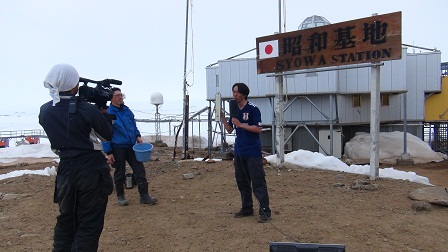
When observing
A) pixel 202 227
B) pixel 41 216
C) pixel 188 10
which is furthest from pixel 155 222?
pixel 188 10

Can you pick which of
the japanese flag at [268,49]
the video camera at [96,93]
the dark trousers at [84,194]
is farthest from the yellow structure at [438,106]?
the dark trousers at [84,194]

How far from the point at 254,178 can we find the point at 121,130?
86.9 inches

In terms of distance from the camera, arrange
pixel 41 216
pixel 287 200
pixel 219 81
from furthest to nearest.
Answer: pixel 219 81 < pixel 287 200 < pixel 41 216

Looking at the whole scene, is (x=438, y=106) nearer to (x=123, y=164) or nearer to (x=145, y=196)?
(x=145, y=196)

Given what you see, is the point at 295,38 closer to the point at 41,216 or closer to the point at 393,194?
the point at 393,194

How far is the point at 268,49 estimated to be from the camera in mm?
9000

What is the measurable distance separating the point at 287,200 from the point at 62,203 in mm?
3791

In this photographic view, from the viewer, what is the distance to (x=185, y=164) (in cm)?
962

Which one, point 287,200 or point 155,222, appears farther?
point 287,200

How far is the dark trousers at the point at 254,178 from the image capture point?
16.8 feet

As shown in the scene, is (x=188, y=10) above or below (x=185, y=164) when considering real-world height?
above

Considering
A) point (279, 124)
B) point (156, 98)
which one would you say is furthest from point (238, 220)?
point (156, 98)

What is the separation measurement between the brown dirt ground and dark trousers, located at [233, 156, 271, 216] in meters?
0.29

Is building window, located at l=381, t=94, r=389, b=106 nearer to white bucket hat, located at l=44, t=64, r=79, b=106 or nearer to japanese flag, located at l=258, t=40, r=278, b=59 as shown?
japanese flag, located at l=258, t=40, r=278, b=59
